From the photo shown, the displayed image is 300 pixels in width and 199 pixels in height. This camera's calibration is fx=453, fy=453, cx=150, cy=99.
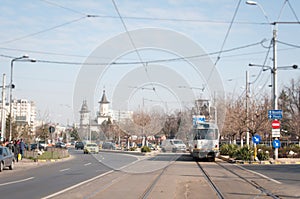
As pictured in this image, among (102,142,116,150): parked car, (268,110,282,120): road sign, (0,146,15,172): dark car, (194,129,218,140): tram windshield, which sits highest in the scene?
(268,110,282,120): road sign

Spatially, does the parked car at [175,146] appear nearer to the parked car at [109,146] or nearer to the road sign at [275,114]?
the parked car at [109,146]

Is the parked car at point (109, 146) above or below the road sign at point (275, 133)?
below

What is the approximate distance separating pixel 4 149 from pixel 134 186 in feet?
45.2

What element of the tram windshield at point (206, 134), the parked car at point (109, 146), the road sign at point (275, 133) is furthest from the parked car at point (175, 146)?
the road sign at point (275, 133)

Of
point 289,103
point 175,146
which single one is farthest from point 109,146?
point 289,103

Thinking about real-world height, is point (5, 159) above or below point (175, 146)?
above

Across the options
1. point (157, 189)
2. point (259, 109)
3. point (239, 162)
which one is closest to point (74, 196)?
point (157, 189)

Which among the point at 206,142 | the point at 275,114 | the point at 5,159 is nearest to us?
the point at 5,159

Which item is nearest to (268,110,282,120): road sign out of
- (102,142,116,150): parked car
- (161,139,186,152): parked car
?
(161,139,186,152): parked car

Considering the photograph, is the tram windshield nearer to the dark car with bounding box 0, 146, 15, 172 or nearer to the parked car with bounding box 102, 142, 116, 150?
the dark car with bounding box 0, 146, 15, 172

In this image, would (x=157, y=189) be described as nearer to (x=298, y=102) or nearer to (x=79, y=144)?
(x=79, y=144)

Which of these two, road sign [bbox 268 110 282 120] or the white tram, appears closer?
road sign [bbox 268 110 282 120]

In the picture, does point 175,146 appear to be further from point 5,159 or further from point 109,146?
point 5,159

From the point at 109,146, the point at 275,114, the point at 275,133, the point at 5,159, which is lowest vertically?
the point at 109,146
